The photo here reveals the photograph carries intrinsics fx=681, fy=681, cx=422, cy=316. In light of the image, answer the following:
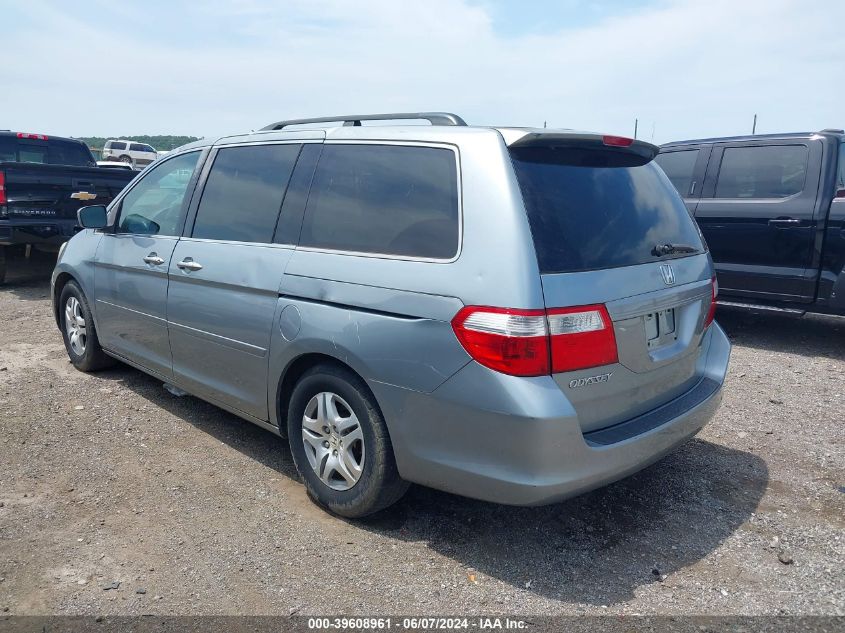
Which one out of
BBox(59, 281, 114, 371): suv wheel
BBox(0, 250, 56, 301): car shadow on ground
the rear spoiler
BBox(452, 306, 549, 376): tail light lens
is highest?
the rear spoiler

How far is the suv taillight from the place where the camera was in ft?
8.25

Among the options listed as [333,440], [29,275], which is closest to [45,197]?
[29,275]

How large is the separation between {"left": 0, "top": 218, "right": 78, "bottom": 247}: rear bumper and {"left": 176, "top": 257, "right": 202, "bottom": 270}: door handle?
562 centimetres

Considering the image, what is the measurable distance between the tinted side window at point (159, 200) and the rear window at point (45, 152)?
658 centimetres

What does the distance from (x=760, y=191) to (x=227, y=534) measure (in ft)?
19.3

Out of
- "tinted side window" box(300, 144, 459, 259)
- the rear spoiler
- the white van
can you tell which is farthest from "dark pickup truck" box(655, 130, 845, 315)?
the white van

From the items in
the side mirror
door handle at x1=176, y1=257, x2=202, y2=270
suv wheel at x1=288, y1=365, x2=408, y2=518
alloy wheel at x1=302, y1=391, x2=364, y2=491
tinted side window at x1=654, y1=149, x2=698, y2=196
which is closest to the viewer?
suv wheel at x1=288, y1=365, x2=408, y2=518

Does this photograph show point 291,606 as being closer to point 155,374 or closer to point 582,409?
point 582,409

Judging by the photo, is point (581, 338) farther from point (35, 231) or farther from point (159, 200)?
point (35, 231)

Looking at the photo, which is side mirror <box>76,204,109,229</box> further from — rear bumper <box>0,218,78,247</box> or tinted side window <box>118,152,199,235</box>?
rear bumper <box>0,218,78,247</box>

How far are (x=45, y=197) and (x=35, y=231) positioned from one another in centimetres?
47

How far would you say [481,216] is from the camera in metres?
2.71

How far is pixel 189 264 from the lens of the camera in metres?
3.90

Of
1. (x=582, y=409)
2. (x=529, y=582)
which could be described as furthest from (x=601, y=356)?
(x=529, y=582)
